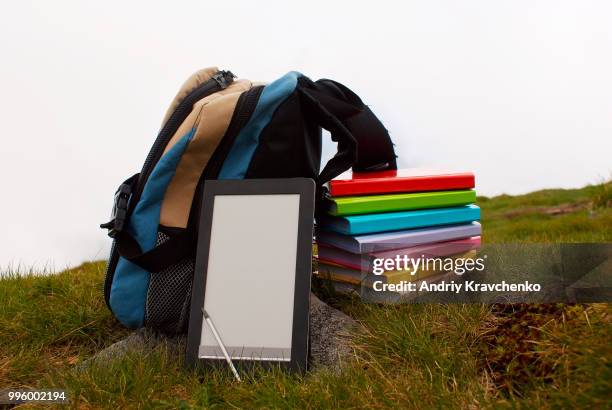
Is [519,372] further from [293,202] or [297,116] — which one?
[297,116]

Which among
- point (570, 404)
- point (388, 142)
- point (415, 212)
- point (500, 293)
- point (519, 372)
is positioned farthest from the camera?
point (388, 142)

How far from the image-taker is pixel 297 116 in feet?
9.98

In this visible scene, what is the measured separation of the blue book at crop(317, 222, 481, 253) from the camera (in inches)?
122

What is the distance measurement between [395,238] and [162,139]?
125 cm

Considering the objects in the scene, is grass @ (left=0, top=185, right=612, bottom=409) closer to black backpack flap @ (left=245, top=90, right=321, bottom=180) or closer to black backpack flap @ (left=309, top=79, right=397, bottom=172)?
black backpack flap @ (left=245, top=90, right=321, bottom=180)

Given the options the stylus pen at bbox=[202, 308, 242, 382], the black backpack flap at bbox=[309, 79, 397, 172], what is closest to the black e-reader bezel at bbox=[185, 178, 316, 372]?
the stylus pen at bbox=[202, 308, 242, 382]

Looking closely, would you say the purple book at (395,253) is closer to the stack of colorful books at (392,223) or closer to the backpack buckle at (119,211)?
the stack of colorful books at (392,223)

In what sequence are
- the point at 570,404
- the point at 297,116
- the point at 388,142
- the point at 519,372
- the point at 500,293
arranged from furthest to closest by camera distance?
the point at 388,142 → the point at 297,116 → the point at 500,293 → the point at 519,372 → the point at 570,404

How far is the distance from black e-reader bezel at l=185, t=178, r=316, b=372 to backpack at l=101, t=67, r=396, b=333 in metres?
0.16

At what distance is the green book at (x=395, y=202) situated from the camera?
10.5 feet

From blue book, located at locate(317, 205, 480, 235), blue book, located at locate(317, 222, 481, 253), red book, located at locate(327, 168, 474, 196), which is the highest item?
red book, located at locate(327, 168, 474, 196)

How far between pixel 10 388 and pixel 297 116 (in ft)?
5.84

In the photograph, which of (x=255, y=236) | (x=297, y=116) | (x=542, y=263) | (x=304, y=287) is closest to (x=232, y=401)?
(x=304, y=287)

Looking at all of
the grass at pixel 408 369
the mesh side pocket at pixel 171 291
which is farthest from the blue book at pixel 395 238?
the mesh side pocket at pixel 171 291
